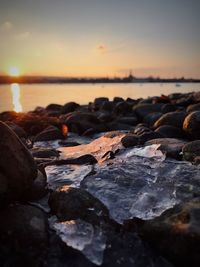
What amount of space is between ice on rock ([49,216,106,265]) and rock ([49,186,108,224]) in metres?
0.09

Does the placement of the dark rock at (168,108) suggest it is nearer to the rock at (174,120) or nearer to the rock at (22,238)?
the rock at (174,120)

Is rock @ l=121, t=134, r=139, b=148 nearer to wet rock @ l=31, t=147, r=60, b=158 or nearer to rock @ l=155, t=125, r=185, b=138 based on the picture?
rock @ l=155, t=125, r=185, b=138

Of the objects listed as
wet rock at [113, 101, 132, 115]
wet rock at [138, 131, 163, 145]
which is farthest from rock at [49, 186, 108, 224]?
wet rock at [113, 101, 132, 115]

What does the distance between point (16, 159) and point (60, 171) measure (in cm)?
151

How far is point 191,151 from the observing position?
17.3 ft

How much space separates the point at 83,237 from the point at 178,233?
3.11ft

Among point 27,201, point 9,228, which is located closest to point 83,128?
point 27,201

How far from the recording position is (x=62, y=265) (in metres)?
3.05

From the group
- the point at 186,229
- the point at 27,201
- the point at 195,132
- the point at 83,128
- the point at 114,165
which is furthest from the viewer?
the point at 83,128

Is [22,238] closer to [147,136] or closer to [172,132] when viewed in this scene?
[147,136]

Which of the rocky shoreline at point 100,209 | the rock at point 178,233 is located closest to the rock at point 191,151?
the rocky shoreline at point 100,209

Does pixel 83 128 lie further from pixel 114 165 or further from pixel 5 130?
pixel 5 130

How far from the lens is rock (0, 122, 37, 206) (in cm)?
353

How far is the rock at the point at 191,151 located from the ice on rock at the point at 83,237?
2.35 meters
